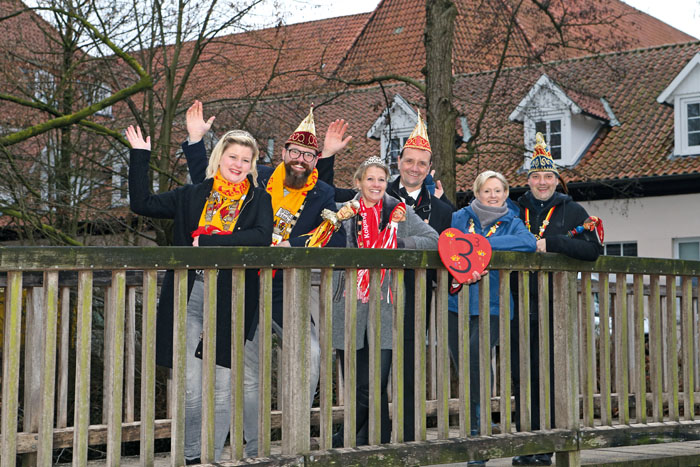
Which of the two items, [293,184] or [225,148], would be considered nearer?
[225,148]

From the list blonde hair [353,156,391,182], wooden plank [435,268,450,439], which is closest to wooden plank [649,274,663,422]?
wooden plank [435,268,450,439]

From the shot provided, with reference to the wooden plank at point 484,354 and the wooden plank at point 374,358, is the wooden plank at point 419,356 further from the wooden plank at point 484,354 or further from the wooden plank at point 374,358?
the wooden plank at point 484,354

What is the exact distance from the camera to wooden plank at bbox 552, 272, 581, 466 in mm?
5414

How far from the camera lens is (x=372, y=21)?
33.8 m

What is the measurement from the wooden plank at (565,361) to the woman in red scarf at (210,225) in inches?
64.1

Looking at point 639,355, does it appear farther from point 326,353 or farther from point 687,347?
point 326,353

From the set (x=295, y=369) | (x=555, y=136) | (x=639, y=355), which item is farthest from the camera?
(x=555, y=136)

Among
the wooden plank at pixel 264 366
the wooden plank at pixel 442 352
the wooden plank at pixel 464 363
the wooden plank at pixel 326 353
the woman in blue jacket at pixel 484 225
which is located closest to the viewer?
the wooden plank at pixel 264 366

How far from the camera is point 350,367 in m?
4.65

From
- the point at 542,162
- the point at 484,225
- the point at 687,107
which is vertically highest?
the point at 687,107

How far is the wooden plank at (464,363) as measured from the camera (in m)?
5.03

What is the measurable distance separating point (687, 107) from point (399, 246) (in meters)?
20.5

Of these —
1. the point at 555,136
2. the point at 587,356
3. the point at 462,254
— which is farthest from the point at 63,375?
the point at 555,136

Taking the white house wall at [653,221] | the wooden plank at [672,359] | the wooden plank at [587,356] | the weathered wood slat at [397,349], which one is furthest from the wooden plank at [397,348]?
the white house wall at [653,221]
